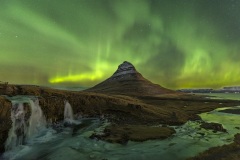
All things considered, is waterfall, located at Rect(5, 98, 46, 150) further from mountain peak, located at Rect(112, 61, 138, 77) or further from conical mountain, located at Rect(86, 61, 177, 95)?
mountain peak, located at Rect(112, 61, 138, 77)

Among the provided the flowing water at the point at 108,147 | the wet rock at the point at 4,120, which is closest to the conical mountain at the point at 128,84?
the flowing water at the point at 108,147

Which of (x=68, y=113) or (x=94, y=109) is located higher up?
(x=94, y=109)

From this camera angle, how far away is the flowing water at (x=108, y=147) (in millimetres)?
17047

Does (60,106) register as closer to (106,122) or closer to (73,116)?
(73,116)

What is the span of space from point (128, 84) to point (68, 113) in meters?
→ 92.1

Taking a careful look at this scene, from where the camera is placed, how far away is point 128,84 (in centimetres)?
12200

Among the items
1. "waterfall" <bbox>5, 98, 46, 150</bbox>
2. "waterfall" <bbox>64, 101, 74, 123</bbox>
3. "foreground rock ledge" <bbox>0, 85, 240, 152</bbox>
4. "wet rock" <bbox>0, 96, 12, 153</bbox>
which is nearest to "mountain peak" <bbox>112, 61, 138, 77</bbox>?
"foreground rock ledge" <bbox>0, 85, 240, 152</bbox>

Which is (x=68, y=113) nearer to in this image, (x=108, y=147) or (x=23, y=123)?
(x=23, y=123)

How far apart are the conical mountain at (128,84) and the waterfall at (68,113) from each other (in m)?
73.4

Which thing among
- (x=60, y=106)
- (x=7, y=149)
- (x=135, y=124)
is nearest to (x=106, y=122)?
(x=135, y=124)

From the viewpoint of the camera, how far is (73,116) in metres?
31.3

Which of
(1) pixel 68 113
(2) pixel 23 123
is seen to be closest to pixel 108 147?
(2) pixel 23 123

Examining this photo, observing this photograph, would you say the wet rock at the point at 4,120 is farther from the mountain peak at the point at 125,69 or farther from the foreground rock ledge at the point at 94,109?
the mountain peak at the point at 125,69

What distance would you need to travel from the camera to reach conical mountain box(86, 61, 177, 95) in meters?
111
